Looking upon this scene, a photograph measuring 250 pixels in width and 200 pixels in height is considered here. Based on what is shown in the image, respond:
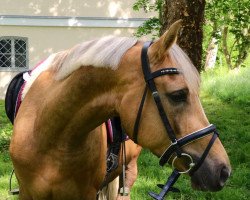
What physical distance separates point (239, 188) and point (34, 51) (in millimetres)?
9688

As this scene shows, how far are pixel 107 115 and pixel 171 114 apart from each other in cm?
39

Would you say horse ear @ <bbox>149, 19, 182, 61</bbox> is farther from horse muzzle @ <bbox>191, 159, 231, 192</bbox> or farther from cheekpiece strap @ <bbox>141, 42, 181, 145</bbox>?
horse muzzle @ <bbox>191, 159, 231, 192</bbox>

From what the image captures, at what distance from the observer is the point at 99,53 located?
2355mm

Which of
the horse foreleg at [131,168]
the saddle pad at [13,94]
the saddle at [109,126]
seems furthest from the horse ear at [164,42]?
the horse foreleg at [131,168]

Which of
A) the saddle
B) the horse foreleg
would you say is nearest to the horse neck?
the saddle

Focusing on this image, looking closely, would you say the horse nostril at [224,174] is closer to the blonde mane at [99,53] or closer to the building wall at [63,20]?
the blonde mane at [99,53]

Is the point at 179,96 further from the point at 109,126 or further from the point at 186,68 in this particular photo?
the point at 109,126

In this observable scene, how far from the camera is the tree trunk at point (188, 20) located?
612 centimetres

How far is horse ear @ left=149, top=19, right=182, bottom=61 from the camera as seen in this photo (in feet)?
6.93

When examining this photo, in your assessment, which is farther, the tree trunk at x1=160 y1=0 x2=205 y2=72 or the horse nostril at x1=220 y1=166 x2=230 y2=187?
the tree trunk at x1=160 y1=0 x2=205 y2=72

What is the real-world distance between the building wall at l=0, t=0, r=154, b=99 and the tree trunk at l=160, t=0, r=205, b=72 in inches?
287

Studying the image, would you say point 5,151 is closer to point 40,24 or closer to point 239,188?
point 239,188

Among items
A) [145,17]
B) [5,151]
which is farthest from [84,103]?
[145,17]

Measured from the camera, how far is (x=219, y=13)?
931cm
